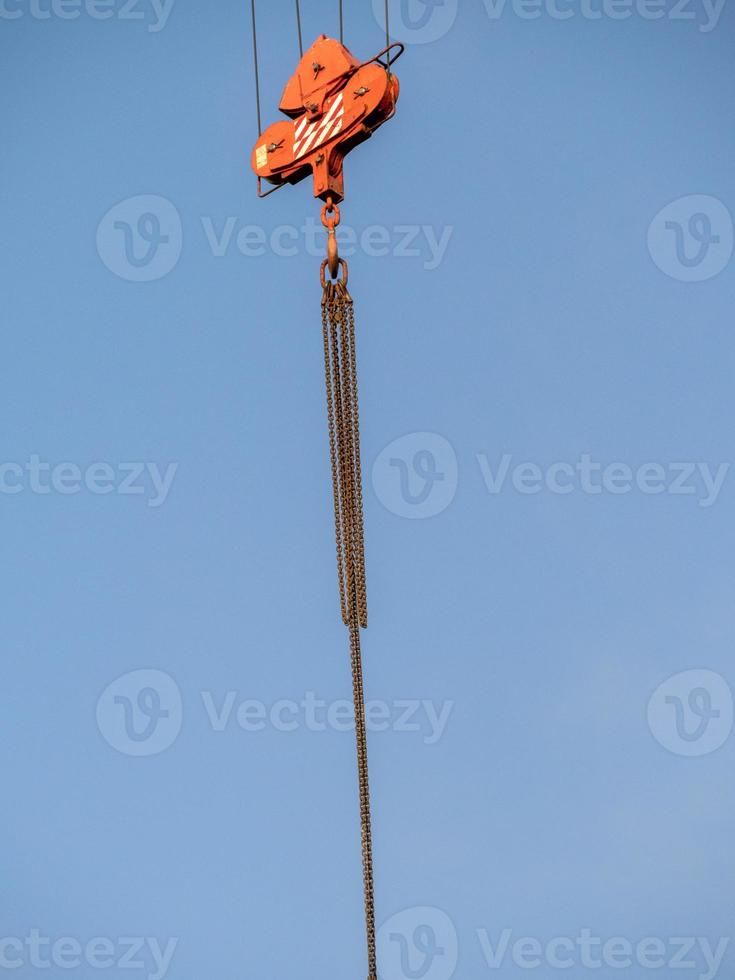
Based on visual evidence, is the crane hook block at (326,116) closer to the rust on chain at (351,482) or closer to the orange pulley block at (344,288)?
the orange pulley block at (344,288)

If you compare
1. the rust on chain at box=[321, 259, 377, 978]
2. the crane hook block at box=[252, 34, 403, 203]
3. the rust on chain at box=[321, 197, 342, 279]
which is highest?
the crane hook block at box=[252, 34, 403, 203]

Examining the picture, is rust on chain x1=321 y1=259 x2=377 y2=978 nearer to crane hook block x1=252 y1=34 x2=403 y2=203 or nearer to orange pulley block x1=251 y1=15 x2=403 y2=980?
orange pulley block x1=251 y1=15 x2=403 y2=980

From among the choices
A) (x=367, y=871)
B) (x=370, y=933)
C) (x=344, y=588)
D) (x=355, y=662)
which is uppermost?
(x=344, y=588)

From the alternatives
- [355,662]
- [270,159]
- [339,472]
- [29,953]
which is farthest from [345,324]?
[29,953]

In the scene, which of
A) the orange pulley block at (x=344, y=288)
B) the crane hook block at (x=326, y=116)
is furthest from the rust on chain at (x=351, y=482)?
the crane hook block at (x=326, y=116)

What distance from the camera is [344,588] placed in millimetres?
1918

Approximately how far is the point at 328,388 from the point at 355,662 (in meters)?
0.52

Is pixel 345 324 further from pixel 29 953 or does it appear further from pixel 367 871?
pixel 29 953

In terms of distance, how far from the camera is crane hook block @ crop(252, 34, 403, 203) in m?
1.82

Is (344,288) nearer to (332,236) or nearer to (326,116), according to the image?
(332,236)

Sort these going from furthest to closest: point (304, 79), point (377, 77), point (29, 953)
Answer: point (29, 953), point (304, 79), point (377, 77)

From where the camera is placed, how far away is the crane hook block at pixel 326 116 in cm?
182

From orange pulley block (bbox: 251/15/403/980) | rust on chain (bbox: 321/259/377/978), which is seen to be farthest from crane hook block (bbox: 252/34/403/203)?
rust on chain (bbox: 321/259/377/978)

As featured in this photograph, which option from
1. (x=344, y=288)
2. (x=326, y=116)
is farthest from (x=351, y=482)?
(x=326, y=116)
